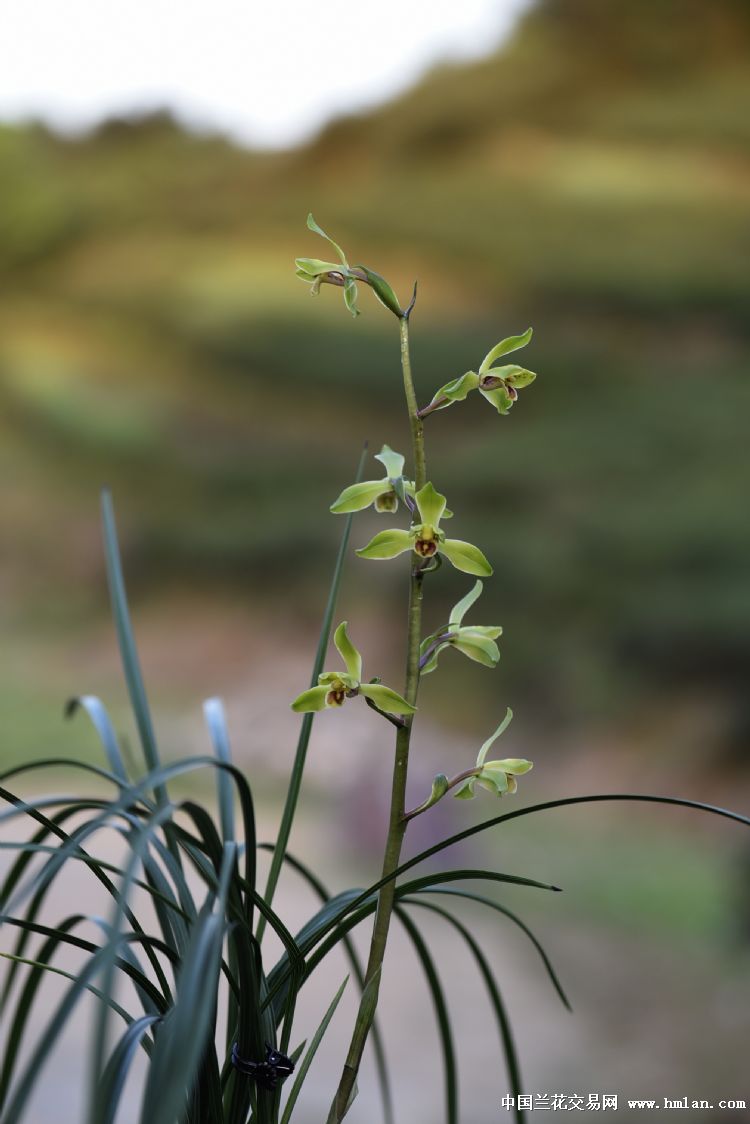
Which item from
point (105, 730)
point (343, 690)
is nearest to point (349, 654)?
point (343, 690)

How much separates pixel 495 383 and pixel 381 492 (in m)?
0.06

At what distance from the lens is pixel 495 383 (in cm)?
38

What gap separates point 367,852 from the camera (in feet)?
6.98

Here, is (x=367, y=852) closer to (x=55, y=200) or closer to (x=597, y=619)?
(x=597, y=619)

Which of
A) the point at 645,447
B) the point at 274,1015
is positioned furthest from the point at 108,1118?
the point at 645,447

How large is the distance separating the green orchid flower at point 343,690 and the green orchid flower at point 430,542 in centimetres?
3

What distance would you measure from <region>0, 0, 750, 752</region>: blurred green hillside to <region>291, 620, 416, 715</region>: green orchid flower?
6.77 feet

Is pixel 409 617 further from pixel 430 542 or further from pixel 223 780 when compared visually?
pixel 223 780

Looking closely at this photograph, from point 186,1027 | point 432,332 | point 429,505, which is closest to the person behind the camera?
point 186,1027

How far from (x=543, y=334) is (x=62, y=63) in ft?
4.45

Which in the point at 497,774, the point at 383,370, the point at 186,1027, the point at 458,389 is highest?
the point at 383,370

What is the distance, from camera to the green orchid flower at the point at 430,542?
354 millimetres

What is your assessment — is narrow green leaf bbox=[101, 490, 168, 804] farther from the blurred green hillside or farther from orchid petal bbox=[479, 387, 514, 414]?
the blurred green hillside

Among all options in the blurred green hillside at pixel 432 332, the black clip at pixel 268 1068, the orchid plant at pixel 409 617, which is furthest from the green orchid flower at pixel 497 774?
the blurred green hillside at pixel 432 332
